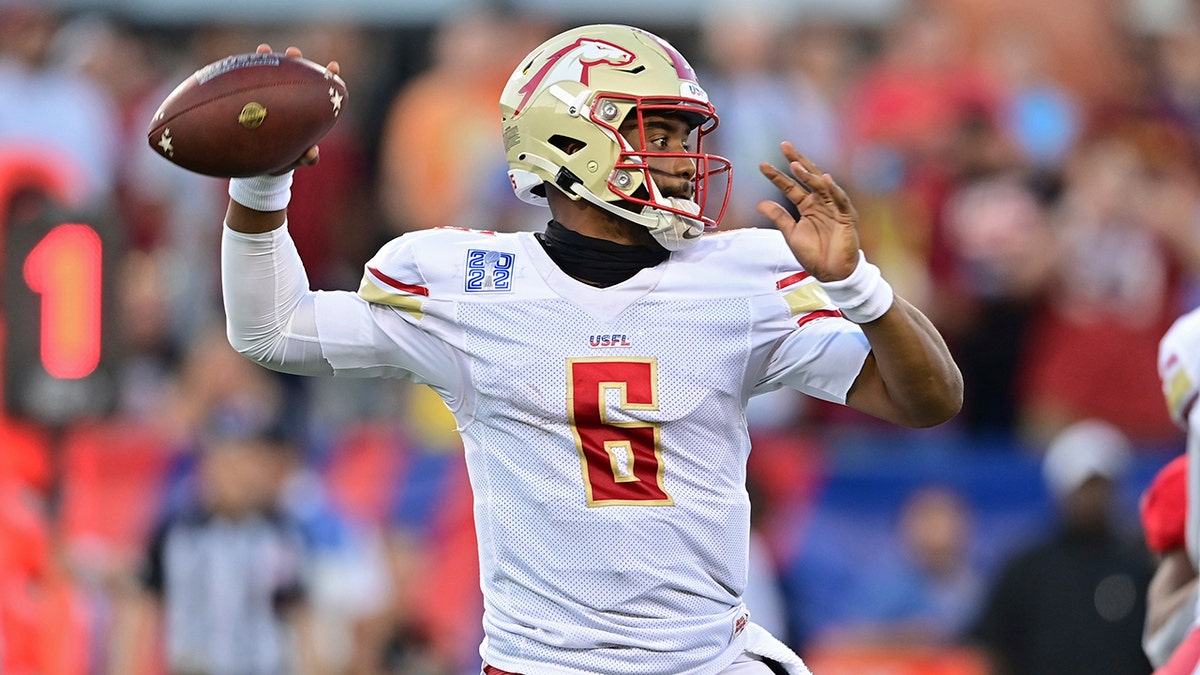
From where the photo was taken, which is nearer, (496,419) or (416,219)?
(496,419)

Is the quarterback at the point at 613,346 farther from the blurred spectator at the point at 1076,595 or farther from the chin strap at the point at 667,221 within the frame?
the blurred spectator at the point at 1076,595

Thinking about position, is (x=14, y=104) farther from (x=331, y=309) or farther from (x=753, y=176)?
(x=331, y=309)

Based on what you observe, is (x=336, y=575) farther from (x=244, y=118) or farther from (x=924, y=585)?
(x=244, y=118)

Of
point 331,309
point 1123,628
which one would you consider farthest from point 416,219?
point 331,309

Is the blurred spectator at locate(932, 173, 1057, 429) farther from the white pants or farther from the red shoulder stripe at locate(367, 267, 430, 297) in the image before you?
the red shoulder stripe at locate(367, 267, 430, 297)

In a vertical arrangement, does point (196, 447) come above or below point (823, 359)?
below

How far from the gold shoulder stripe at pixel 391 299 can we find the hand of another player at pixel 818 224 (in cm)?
76

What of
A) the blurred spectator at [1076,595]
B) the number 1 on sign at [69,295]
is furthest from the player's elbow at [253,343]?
the blurred spectator at [1076,595]

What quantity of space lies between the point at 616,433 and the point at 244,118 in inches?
37.8

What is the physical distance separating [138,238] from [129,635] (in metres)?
2.26

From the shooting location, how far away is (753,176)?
369 inches

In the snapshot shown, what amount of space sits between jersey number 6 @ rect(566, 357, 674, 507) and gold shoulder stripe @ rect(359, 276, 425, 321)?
36 cm

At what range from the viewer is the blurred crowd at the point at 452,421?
25.7ft

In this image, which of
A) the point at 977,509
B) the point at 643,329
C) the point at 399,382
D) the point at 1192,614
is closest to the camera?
the point at 643,329
